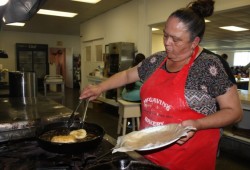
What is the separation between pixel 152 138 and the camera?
1.06 m

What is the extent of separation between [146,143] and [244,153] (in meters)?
3.28

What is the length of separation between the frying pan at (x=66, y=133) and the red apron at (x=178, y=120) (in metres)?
0.35

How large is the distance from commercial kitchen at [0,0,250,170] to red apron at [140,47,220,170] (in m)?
0.18

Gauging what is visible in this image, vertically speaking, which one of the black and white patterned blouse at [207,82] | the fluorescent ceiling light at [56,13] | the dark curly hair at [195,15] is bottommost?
the black and white patterned blouse at [207,82]

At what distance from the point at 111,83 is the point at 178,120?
0.61m

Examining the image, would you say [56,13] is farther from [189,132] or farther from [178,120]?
[189,132]

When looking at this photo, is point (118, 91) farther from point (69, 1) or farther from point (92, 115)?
point (69, 1)

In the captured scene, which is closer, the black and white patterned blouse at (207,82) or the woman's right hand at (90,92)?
the black and white patterned blouse at (207,82)

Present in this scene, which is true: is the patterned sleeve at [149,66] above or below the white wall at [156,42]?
below

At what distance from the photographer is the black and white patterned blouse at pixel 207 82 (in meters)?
1.13

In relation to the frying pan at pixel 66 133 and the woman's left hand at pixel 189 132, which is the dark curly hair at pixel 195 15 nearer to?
the woman's left hand at pixel 189 132

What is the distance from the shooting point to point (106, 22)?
6871 mm

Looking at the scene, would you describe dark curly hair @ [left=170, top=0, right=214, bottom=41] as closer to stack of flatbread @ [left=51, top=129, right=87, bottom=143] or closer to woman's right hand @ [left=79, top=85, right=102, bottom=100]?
woman's right hand @ [left=79, top=85, right=102, bottom=100]

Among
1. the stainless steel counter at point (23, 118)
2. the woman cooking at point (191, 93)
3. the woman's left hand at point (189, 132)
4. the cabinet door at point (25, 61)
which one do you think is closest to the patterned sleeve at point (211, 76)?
the woman cooking at point (191, 93)
